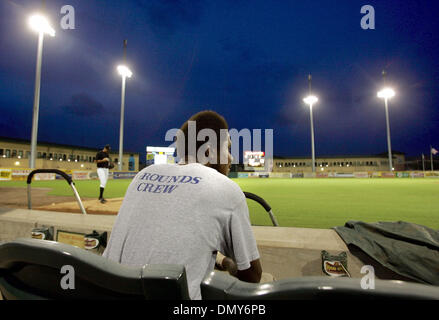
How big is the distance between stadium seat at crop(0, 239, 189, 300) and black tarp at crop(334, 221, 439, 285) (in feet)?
6.66

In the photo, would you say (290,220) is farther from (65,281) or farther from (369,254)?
(65,281)

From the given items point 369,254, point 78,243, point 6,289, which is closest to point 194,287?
point 6,289

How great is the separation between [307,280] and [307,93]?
3693 cm

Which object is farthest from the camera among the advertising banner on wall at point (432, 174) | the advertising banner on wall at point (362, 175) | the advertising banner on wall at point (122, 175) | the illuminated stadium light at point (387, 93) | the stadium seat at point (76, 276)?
the advertising banner on wall at point (362, 175)

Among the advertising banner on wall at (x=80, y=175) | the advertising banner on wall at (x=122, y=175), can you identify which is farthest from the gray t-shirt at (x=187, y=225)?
the advertising banner on wall at (x=122, y=175)

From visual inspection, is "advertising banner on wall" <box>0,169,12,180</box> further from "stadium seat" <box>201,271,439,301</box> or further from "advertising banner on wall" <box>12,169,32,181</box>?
"stadium seat" <box>201,271,439,301</box>

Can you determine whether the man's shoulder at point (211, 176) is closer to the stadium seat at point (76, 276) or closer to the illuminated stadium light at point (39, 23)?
the stadium seat at point (76, 276)

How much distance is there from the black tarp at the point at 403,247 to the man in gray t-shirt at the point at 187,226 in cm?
143

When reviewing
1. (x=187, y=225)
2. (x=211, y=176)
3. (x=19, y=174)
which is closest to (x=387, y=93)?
(x=211, y=176)

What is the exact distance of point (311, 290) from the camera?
1.42 feet

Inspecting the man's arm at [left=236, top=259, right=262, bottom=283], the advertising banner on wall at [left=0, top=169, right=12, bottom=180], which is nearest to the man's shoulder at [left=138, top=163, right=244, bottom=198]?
the man's arm at [left=236, top=259, right=262, bottom=283]

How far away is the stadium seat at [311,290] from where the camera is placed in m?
0.39

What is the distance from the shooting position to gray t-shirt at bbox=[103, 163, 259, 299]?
3.22 feet

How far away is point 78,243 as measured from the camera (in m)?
2.55
